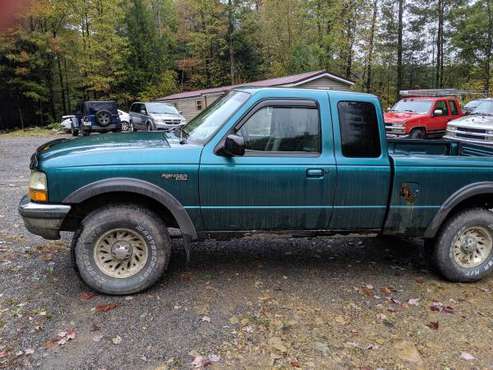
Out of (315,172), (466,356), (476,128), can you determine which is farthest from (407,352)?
(476,128)

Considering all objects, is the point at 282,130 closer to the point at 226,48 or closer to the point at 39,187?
the point at 39,187

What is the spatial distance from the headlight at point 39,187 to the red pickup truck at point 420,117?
1311cm

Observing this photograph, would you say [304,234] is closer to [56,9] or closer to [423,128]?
[423,128]

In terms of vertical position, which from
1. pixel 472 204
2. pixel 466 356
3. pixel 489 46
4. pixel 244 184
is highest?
pixel 489 46

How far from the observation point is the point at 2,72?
1371 inches

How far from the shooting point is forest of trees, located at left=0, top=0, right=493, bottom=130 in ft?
108

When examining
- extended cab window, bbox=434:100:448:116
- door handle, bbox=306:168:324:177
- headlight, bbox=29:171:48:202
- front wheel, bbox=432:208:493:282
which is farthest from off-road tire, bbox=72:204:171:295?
extended cab window, bbox=434:100:448:116

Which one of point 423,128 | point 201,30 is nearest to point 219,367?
point 423,128

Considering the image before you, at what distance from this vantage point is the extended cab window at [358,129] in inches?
153

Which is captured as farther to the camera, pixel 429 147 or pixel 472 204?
pixel 429 147

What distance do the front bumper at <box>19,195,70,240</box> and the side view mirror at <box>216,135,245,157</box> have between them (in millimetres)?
1449

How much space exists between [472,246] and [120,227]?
11.7 ft

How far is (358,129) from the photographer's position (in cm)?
393

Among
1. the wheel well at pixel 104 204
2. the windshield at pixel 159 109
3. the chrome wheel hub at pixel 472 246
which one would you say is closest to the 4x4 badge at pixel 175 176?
the wheel well at pixel 104 204
